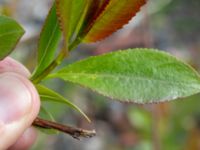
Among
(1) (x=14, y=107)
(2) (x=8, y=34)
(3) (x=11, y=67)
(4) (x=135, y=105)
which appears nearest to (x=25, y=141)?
(3) (x=11, y=67)

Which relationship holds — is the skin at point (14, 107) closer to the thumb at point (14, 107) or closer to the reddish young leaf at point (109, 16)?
the thumb at point (14, 107)

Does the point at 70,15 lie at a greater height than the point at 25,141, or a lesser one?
greater

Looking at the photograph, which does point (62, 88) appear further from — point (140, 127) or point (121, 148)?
point (121, 148)

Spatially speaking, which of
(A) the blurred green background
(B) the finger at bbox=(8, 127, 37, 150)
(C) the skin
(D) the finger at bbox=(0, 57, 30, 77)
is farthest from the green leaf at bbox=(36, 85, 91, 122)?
(A) the blurred green background

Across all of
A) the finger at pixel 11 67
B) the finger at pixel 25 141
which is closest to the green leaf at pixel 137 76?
the finger at pixel 11 67

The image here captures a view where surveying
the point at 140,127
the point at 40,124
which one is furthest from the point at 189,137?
the point at 40,124

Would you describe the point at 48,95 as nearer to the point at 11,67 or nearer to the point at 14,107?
the point at 14,107

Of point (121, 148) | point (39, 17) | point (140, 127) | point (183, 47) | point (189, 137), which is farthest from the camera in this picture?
point (183, 47)
